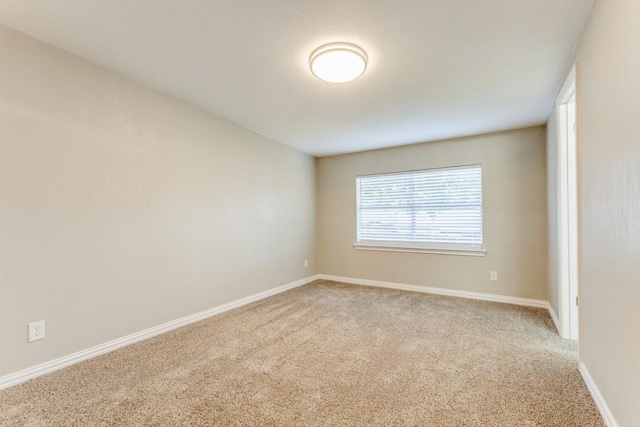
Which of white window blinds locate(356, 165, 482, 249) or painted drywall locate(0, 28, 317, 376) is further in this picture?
white window blinds locate(356, 165, 482, 249)

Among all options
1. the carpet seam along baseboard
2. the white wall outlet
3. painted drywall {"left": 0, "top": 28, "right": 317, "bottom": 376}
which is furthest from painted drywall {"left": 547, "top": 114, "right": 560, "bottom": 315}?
the white wall outlet

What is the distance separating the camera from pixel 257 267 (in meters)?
3.86

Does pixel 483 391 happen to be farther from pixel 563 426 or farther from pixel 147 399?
pixel 147 399

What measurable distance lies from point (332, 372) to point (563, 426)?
1265 millimetres

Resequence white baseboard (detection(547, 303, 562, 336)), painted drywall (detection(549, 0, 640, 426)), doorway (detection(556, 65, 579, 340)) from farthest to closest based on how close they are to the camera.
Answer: white baseboard (detection(547, 303, 562, 336)), doorway (detection(556, 65, 579, 340)), painted drywall (detection(549, 0, 640, 426))

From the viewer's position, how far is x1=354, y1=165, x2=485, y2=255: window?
156 inches

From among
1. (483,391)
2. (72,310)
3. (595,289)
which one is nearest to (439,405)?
(483,391)

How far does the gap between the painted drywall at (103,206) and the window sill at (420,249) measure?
6.58 feet

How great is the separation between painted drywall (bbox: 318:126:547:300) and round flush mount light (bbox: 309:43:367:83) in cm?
244

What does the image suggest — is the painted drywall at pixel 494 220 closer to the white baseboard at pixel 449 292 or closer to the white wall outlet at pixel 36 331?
the white baseboard at pixel 449 292

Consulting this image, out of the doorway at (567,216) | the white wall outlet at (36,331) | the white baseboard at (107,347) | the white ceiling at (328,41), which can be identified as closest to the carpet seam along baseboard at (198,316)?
the white baseboard at (107,347)

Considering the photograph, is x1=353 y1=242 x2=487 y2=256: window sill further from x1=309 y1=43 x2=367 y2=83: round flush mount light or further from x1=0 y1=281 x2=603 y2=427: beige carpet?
x1=309 y1=43 x2=367 y2=83: round flush mount light

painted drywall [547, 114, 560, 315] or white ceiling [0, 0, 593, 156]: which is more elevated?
white ceiling [0, 0, 593, 156]

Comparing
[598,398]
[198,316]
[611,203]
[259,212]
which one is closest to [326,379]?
[598,398]
